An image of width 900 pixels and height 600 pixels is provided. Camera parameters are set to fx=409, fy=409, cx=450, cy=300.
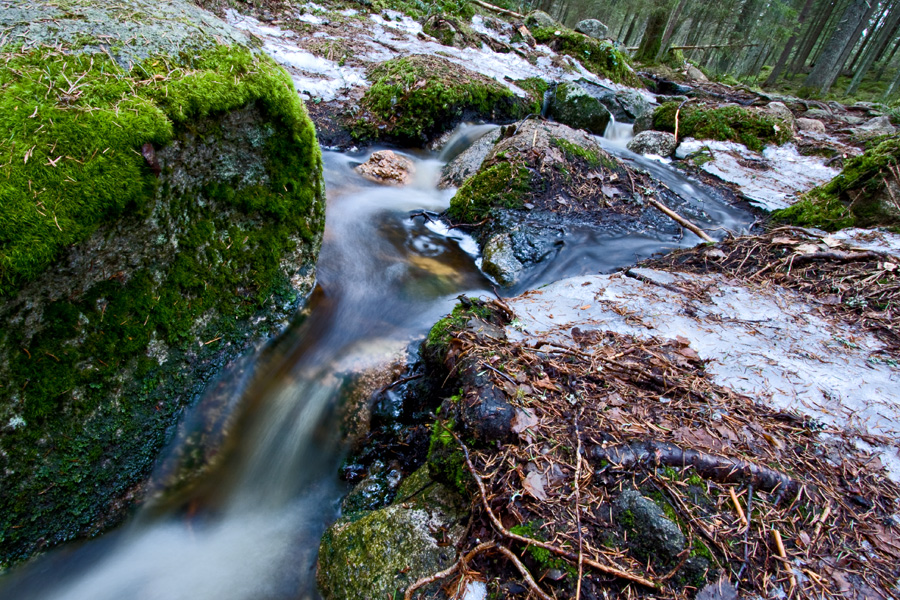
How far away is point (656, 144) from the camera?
9688 mm

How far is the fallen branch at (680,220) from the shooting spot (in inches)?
247

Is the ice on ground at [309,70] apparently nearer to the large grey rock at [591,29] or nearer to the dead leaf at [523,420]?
the dead leaf at [523,420]

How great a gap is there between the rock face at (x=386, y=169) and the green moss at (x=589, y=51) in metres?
11.2

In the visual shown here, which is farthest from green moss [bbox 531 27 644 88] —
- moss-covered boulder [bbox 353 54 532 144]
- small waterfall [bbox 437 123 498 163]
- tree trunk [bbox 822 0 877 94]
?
tree trunk [bbox 822 0 877 94]

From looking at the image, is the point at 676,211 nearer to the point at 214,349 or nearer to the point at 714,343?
the point at 714,343

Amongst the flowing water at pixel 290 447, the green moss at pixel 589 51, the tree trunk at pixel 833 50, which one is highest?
the tree trunk at pixel 833 50

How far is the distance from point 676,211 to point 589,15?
137 feet

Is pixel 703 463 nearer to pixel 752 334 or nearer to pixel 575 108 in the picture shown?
pixel 752 334

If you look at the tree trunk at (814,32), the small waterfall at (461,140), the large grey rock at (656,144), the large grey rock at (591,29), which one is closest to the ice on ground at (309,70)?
the small waterfall at (461,140)

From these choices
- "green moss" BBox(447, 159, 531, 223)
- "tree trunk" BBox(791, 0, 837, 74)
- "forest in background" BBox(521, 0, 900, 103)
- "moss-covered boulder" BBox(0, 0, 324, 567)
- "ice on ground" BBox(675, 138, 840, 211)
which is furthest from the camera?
"tree trunk" BBox(791, 0, 837, 74)

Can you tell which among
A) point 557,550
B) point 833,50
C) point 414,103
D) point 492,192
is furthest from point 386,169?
point 833,50

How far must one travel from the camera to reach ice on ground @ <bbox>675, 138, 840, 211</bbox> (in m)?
8.10

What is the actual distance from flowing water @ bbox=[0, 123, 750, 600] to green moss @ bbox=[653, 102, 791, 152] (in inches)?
285

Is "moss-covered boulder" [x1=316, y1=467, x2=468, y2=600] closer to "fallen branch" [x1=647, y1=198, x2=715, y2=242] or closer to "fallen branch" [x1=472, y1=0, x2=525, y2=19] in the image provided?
"fallen branch" [x1=647, y1=198, x2=715, y2=242]
